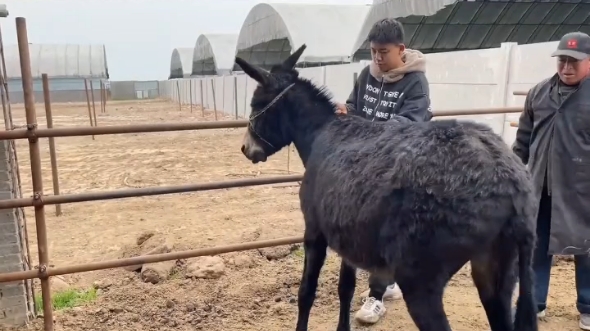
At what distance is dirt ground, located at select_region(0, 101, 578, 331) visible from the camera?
3572 millimetres

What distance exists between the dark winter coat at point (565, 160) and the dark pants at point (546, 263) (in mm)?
142

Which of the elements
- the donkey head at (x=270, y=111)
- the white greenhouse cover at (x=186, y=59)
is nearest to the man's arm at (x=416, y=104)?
the donkey head at (x=270, y=111)

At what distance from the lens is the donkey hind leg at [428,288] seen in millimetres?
2150

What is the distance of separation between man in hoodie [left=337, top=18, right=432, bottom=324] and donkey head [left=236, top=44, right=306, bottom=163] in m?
0.37

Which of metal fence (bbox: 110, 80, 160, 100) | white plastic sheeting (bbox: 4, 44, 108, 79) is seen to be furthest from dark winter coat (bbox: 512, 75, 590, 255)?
metal fence (bbox: 110, 80, 160, 100)

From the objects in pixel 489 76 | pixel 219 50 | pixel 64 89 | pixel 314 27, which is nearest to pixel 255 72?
pixel 489 76

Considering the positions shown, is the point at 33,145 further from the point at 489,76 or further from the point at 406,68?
the point at 489,76

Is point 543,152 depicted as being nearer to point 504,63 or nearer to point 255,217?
point 255,217

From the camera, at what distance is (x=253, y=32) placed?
25.9 m

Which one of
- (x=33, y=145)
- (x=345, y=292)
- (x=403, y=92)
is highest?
(x=403, y=92)

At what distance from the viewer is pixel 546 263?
11.3ft

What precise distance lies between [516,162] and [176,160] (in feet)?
31.8

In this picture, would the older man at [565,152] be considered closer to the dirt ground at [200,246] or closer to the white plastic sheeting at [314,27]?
the dirt ground at [200,246]

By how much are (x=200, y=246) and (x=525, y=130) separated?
3409mm
